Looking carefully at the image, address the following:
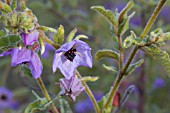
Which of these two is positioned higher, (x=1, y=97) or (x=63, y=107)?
(x=1, y=97)

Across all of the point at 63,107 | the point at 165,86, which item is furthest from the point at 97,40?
the point at 63,107

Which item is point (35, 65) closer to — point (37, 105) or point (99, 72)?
point (37, 105)

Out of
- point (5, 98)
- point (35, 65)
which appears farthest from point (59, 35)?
point (5, 98)

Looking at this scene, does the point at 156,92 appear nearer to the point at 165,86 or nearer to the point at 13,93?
the point at 165,86

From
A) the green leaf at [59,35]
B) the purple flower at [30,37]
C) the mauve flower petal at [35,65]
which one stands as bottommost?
the mauve flower petal at [35,65]

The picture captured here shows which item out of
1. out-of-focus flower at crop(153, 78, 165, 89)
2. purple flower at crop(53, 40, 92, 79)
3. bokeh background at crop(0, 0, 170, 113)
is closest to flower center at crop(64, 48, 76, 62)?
purple flower at crop(53, 40, 92, 79)

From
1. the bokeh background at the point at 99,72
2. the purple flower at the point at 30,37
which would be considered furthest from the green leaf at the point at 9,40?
the bokeh background at the point at 99,72

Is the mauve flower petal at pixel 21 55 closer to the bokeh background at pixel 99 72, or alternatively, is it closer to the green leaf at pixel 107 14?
the green leaf at pixel 107 14

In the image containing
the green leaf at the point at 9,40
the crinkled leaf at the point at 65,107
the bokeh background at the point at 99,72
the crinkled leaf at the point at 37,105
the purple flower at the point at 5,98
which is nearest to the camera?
the green leaf at the point at 9,40

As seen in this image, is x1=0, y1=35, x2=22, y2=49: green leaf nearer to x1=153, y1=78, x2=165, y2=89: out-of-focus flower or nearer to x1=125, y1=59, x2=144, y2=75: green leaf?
x1=125, y1=59, x2=144, y2=75: green leaf
